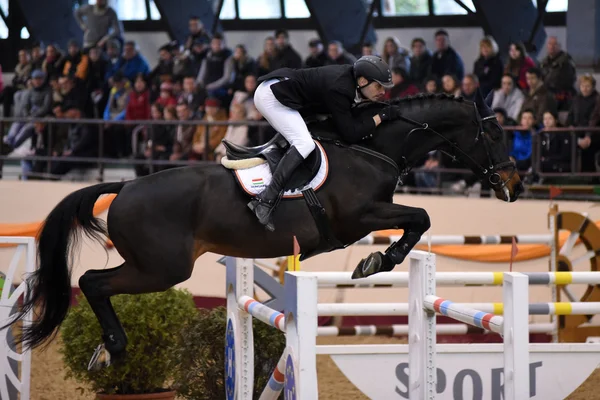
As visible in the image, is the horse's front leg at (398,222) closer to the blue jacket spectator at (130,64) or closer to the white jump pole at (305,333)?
the white jump pole at (305,333)

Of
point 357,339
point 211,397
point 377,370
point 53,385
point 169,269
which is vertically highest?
point 169,269

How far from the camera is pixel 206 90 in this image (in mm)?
10188

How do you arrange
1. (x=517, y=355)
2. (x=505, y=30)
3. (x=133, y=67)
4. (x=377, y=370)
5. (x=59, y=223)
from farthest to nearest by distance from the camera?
(x=133, y=67) < (x=505, y=30) < (x=59, y=223) < (x=377, y=370) < (x=517, y=355)

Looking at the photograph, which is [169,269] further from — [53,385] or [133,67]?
[133,67]

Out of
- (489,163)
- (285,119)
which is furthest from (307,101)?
(489,163)

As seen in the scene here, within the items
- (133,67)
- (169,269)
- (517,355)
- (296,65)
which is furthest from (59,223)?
(133,67)

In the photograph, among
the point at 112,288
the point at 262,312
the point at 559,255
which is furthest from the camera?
the point at 559,255

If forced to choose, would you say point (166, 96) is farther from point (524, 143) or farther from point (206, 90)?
point (524, 143)

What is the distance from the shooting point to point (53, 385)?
6023 mm

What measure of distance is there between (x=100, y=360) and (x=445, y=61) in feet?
18.3

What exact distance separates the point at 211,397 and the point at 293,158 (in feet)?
4.20

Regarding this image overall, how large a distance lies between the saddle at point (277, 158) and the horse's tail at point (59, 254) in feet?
1.93

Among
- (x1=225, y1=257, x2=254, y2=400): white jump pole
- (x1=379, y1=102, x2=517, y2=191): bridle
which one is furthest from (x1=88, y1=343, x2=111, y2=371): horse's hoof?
(x1=379, y1=102, x2=517, y2=191): bridle

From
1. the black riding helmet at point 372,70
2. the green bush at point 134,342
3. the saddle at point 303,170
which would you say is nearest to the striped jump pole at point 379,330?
the green bush at point 134,342
